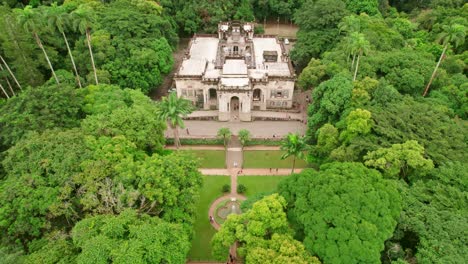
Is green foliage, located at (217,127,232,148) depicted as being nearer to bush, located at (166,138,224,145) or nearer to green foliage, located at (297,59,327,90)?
bush, located at (166,138,224,145)

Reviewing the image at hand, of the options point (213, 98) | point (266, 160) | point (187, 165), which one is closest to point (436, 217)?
point (187, 165)

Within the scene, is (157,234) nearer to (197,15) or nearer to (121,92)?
(121,92)

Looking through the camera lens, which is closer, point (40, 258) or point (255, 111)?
point (40, 258)

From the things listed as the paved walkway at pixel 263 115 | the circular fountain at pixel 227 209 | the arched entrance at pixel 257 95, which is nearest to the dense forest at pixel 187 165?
the paved walkway at pixel 263 115

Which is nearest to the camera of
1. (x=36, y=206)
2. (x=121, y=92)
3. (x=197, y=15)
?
(x=36, y=206)

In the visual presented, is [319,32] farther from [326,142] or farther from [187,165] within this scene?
[187,165]

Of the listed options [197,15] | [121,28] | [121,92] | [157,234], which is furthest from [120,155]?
[197,15]
